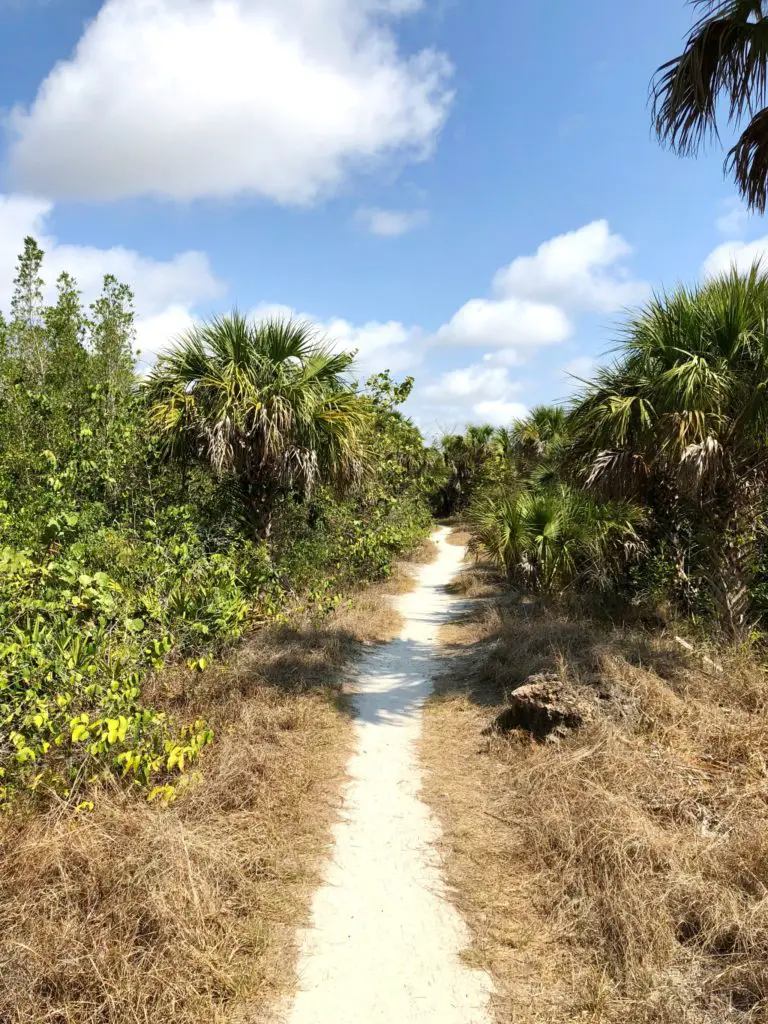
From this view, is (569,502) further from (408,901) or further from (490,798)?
(408,901)

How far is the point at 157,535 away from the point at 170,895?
188 inches

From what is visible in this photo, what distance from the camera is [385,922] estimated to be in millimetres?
3314

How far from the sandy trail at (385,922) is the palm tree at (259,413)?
3941 mm

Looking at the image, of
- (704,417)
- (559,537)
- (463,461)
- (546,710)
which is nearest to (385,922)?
(546,710)

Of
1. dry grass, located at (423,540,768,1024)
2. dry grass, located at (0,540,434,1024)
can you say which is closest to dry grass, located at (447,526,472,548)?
dry grass, located at (423,540,768,1024)

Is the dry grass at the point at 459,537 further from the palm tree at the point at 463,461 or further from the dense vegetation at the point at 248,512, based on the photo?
the dense vegetation at the point at 248,512

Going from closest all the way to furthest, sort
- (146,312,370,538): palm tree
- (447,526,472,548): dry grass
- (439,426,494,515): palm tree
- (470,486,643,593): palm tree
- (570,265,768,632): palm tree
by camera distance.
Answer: (570,265,768,632): palm tree → (146,312,370,538): palm tree → (470,486,643,593): palm tree → (447,526,472,548): dry grass → (439,426,494,515): palm tree

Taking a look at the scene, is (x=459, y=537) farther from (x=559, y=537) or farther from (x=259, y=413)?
(x=259, y=413)

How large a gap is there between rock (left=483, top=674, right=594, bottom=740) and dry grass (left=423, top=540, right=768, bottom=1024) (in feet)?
0.48

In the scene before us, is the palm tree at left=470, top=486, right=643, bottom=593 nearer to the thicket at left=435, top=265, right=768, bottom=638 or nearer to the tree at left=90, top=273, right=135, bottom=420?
the thicket at left=435, top=265, right=768, bottom=638

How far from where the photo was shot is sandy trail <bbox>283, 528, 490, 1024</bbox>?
108 inches

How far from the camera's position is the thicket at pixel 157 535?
3.71m

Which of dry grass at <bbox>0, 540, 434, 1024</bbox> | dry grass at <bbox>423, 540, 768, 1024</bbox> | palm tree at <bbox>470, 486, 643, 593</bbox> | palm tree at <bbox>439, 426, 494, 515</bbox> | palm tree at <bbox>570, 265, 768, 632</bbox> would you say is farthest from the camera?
palm tree at <bbox>439, 426, 494, 515</bbox>

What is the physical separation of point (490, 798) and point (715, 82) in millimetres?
6899
